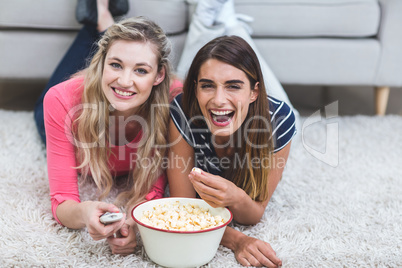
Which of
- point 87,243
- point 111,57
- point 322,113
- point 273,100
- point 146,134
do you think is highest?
point 111,57

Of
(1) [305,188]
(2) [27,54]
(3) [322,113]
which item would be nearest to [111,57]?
(1) [305,188]

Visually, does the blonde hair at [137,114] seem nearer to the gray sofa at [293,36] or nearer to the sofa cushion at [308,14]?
the gray sofa at [293,36]

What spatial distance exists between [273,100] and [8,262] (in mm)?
775

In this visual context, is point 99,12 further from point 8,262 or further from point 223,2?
point 8,262

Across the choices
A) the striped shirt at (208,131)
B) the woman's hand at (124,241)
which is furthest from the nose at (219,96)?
the woman's hand at (124,241)

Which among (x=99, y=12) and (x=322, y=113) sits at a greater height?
(x=99, y=12)

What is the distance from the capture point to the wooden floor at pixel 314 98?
2197 mm

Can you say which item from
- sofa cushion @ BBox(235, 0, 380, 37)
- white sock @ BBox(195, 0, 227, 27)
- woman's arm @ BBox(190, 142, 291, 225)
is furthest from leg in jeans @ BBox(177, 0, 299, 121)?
woman's arm @ BBox(190, 142, 291, 225)

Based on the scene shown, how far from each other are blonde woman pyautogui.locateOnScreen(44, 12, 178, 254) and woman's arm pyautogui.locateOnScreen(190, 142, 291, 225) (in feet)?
0.72

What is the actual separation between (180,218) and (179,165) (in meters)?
0.22

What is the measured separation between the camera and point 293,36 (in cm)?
190

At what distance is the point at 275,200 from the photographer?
1.31m

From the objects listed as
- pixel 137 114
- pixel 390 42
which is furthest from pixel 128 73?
pixel 390 42

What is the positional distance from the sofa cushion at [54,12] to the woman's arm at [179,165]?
0.79m
